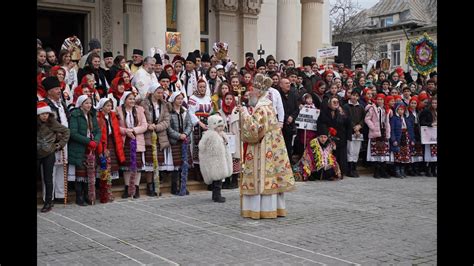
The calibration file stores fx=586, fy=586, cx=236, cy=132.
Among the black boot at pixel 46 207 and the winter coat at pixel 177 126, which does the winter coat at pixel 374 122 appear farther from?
the black boot at pixel 46 207

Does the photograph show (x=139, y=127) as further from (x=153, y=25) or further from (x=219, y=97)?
(x=153, y=25)

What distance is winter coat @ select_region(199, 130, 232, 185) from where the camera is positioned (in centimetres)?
1008

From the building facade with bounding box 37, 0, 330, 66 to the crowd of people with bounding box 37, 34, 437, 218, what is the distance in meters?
2.25

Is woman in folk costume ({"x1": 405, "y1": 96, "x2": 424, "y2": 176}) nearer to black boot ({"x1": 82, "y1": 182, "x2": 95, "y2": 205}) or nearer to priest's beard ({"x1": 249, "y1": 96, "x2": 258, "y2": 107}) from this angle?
priest's beard ({"x1": 249, "y1": 96, "x2": 258, "y2": 107})

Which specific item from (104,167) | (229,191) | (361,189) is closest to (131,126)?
(104,167)

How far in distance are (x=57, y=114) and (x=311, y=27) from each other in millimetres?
15015

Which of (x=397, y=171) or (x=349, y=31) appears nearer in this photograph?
(x=397, y=171)

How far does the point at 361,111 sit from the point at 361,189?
9.00ft

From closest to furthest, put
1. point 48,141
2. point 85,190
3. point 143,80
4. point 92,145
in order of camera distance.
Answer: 1. point 48,141
2. point 92,145
3. point 85,190
4. point 143,80

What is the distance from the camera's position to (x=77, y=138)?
31.6ft

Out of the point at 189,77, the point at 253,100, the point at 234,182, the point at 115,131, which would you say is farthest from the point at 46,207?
the point at 189,77

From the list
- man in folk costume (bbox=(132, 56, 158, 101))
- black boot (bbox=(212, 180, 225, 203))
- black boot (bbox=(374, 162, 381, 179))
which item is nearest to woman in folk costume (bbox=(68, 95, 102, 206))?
man in folk costume (bbox=(132, 56, 158, 101))

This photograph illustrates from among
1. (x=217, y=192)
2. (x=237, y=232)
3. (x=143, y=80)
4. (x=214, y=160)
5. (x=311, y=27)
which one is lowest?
(x=237, y=232)
